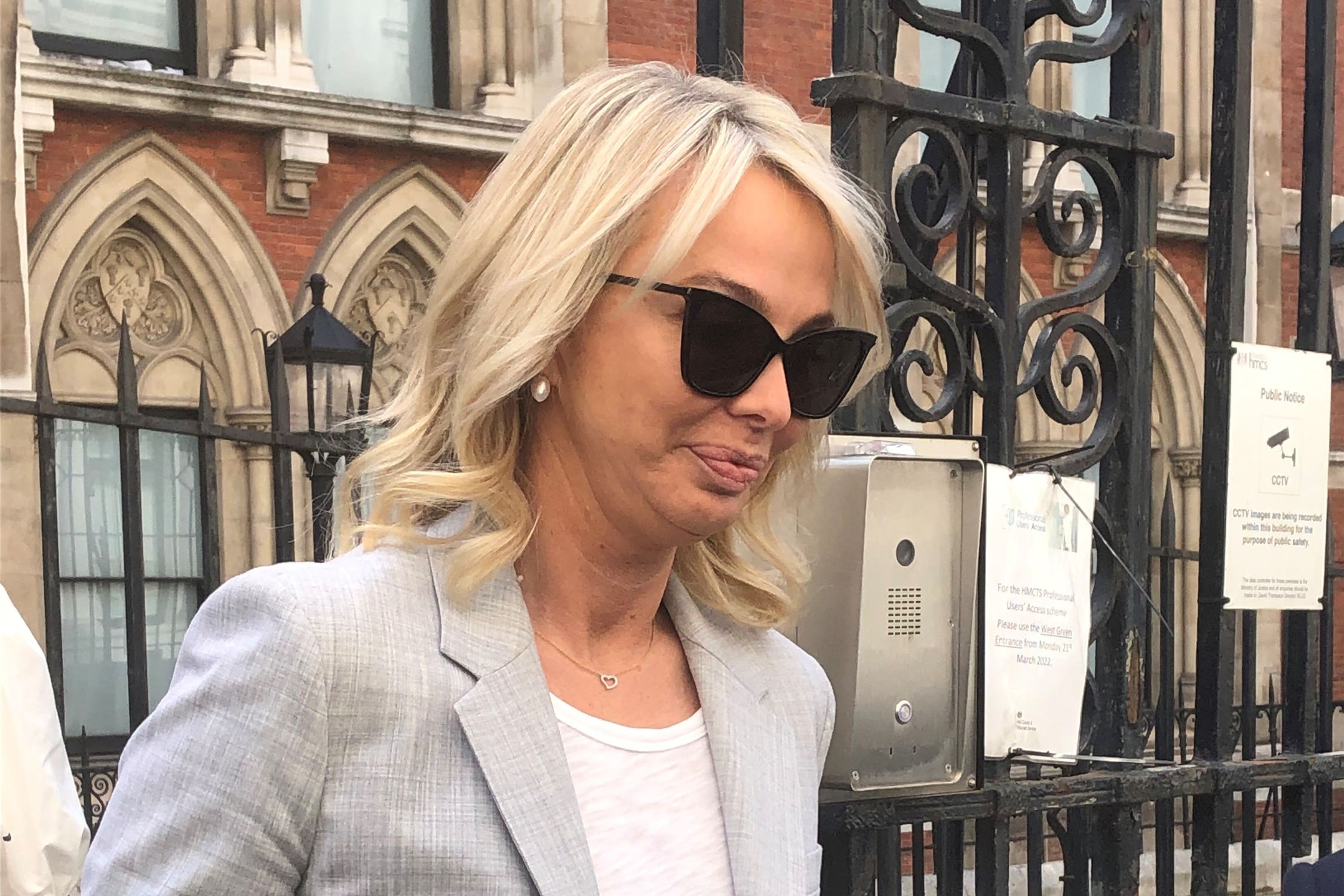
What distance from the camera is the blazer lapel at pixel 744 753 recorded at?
190 cm

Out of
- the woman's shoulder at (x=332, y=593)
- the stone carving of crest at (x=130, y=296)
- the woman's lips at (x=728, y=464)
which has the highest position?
the stone carving of crest at (x=130, y=296)

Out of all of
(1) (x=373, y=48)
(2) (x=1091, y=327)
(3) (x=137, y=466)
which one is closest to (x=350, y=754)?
(2) (x=1091, y=327)

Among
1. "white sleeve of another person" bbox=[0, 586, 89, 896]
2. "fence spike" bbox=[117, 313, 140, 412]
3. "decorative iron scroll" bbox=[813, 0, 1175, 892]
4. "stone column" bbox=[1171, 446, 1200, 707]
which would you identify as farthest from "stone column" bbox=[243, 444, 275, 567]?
"decorative iron scroll" bbox=[813, 0, 1175, 892]

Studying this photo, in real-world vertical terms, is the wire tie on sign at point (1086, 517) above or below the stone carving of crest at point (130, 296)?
below

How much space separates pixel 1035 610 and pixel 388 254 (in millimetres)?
8867

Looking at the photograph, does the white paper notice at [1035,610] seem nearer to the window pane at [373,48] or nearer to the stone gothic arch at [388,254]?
the stone gothic arch at [388,254]

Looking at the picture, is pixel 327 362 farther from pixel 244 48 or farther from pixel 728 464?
pixel 728 464

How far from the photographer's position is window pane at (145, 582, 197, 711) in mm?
10602

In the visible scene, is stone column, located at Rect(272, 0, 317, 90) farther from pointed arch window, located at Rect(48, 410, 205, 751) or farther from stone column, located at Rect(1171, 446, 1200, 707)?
stone column, located at Rect(1171, 446, 1200, 707)

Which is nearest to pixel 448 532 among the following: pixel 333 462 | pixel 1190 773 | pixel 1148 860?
pixel 1190 773

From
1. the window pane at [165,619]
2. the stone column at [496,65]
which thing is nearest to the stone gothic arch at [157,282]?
the window pane at [165,619]

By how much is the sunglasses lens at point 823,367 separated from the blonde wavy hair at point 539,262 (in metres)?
0.05

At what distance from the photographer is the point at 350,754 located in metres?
1.65

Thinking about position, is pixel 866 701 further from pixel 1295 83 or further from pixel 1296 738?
pixel 1295 83
